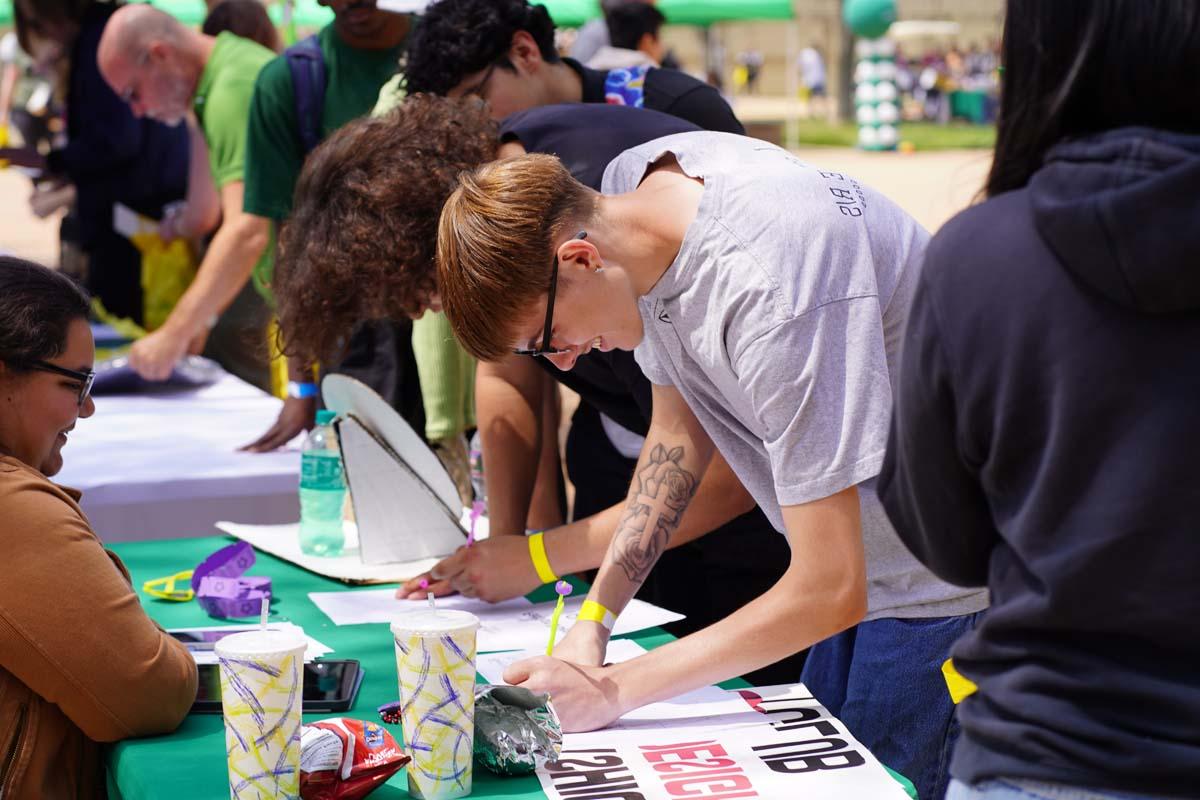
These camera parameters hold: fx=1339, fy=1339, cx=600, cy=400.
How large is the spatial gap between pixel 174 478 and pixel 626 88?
1.26 metres

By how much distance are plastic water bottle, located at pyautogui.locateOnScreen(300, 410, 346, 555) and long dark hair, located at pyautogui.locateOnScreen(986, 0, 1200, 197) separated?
5.35 feet

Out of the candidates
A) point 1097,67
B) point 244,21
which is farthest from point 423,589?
point 244,21

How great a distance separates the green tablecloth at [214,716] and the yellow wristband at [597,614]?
0.45 ft

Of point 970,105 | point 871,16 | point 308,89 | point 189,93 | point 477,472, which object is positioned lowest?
point 970,105

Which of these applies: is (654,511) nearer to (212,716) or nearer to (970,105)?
(212,716)

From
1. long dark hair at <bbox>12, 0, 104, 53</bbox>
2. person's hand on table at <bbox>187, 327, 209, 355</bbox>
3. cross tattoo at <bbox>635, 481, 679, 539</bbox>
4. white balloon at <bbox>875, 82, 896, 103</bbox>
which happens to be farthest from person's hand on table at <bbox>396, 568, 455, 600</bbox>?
white balloon at <bbox>875, 82, 896, 103</bbox>

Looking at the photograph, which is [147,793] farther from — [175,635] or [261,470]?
[261,470]

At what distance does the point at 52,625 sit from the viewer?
149 centimetres

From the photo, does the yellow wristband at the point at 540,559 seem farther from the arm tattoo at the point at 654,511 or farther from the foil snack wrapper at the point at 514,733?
the foil snack wrapper at the point at 514,733

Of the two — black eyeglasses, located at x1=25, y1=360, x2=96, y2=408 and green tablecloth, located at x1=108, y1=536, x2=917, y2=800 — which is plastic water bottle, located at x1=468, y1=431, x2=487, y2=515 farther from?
black eyeglasses, located at x1=25, y1=360, x2=96, y2=408

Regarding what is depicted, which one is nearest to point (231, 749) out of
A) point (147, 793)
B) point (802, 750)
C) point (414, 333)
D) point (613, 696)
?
point (147, 793)

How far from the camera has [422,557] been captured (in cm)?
229

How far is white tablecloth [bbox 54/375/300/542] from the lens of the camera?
2.82 m

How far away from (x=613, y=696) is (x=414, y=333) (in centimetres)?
128
